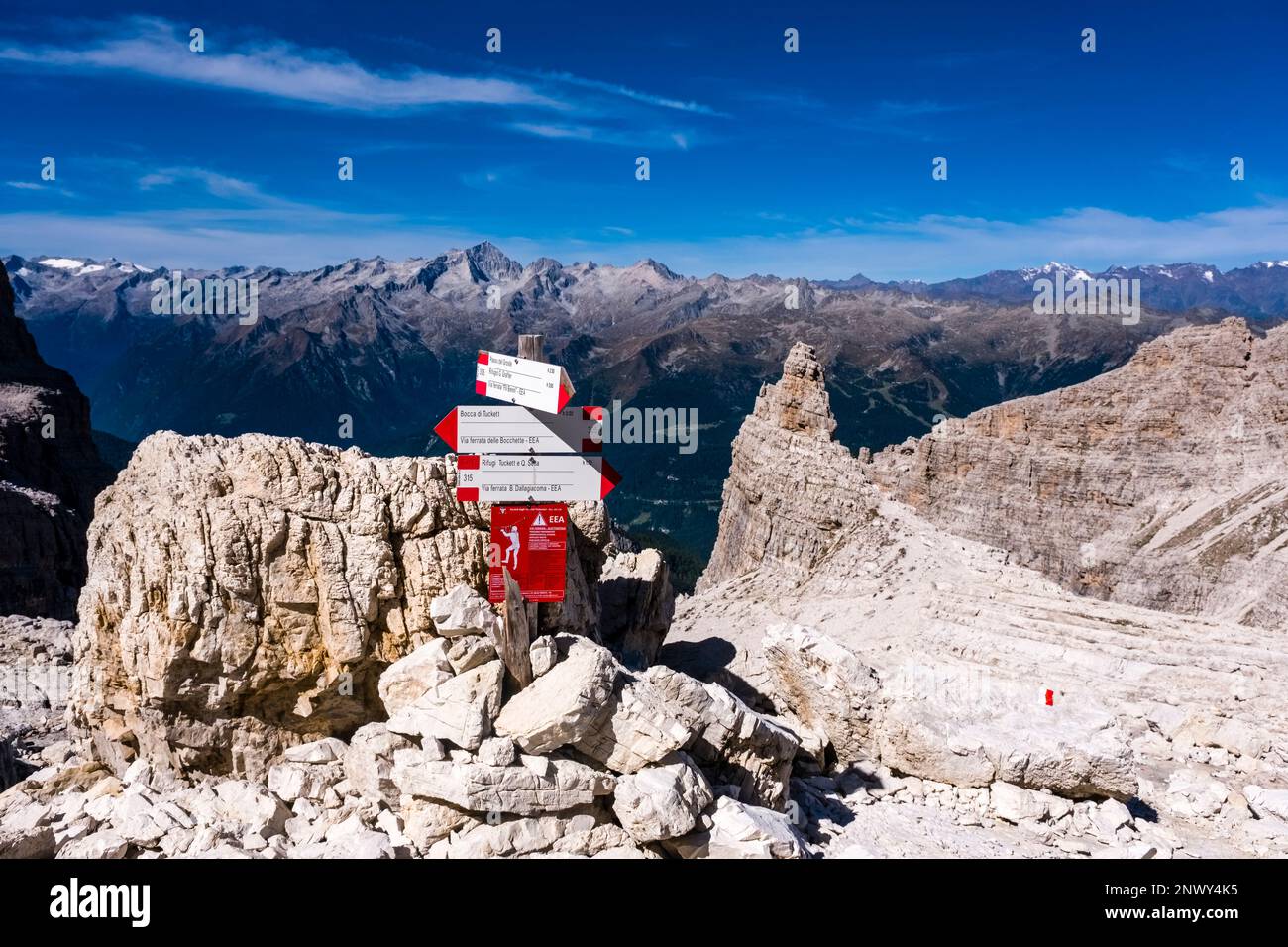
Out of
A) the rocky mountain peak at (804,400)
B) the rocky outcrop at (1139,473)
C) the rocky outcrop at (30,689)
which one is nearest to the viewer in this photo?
the rocky outcrop at (30,689)

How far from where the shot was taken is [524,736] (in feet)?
46.5

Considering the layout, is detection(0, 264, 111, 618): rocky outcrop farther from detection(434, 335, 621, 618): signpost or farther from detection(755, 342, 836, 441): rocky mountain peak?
detection(434, 335, 621, 618): signpost

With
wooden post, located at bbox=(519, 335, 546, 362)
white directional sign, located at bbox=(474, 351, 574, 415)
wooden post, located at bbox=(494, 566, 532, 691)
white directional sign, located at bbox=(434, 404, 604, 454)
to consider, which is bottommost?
wooden post, located at bbox=(494, 566, 532, 691)

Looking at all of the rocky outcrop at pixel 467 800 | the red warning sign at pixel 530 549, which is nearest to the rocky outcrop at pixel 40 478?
the rocky outcrop at pixel 467 800

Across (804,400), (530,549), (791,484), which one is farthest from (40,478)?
(530,549)

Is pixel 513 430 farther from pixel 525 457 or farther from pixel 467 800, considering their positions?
pixel 467 800

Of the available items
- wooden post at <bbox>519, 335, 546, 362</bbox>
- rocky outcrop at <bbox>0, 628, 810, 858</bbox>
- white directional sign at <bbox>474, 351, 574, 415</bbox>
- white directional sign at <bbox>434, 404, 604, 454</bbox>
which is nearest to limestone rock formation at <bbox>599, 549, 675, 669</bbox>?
rocky outcrop at <bbox>0, 628, 810, 858</bbox>

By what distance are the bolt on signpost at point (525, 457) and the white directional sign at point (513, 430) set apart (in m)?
0.02

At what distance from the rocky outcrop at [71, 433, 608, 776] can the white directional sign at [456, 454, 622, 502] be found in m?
2.83

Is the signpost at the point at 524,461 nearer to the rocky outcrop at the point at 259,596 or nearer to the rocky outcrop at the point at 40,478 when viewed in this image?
A: the rocky outcrop at the point at 259,596

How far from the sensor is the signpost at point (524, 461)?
564 inches

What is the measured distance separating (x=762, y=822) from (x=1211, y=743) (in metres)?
16.3

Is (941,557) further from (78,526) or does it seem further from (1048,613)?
(78,526)

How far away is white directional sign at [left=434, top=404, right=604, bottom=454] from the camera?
14508 millimetres
